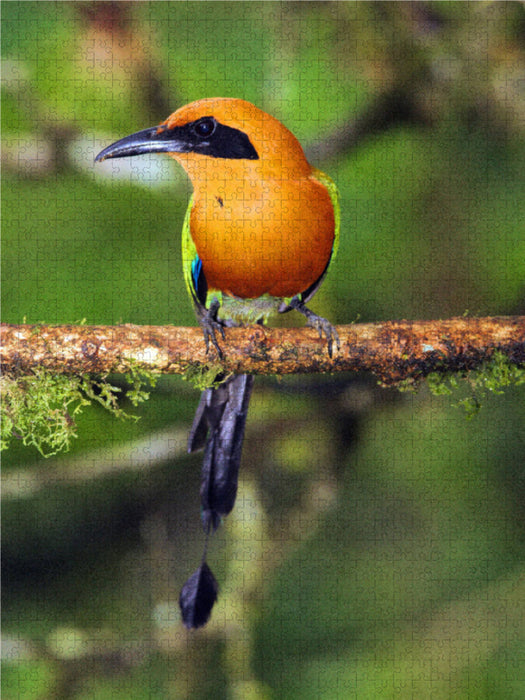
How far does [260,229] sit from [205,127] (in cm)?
28

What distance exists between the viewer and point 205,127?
1618mm

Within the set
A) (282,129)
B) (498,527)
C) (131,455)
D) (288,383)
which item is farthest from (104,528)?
(282,129)

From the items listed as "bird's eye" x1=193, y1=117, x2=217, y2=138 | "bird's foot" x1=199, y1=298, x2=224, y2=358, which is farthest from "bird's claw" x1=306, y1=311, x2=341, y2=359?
"bird's eye" x1=193, y1=117, x2=217, y2=138

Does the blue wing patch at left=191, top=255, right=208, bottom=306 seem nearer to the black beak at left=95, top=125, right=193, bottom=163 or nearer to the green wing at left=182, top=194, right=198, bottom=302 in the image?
the green wing at left=182, top=194, right=198, bottom=302

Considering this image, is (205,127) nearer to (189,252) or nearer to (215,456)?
(189,252)

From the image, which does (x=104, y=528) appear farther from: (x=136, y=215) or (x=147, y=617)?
(x=136, y=215)

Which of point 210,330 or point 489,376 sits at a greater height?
point 210,330

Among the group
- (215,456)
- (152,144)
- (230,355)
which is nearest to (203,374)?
(230,355)

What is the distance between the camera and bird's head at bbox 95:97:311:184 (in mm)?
1608

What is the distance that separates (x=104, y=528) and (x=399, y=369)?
1304 millimetres

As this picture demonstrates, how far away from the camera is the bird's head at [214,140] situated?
161cm

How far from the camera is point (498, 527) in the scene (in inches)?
87.2

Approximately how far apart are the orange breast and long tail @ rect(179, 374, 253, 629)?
0.30 m

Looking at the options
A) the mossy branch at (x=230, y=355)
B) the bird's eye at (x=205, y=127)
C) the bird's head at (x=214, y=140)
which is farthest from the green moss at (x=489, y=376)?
the bird's eye at (x=205, y=127)
